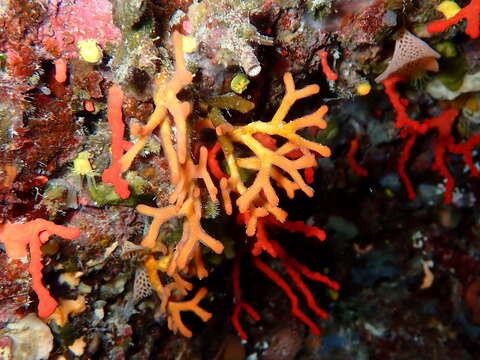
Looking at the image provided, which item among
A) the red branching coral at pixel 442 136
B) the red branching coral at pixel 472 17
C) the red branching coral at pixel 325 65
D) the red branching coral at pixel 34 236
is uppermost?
the red branching coral at pixel 472 17

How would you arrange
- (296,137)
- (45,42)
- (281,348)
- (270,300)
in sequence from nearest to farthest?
(45,42) < (296,137) < (281,348) < (270,300)

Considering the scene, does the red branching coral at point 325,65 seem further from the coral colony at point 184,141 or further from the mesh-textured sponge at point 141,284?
the mesh-textured sponge at point 141,284

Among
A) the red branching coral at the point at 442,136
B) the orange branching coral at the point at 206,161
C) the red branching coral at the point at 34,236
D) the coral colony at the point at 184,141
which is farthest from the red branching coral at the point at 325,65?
the red branching coral at the point at 34,236

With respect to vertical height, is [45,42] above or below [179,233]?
above

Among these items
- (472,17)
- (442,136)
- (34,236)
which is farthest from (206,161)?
(442,136)

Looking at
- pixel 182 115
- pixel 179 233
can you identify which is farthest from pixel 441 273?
pixel 182 115

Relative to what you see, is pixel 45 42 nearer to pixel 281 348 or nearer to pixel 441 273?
pixel 281 348
